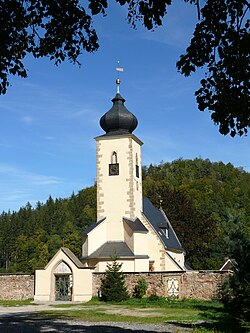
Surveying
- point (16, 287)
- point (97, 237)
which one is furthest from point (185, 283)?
point (16, 287)

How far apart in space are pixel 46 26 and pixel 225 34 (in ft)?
8.89

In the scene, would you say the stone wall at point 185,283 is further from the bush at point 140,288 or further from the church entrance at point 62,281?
the church entrance at point 62,281

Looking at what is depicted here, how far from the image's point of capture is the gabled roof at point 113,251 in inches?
1310

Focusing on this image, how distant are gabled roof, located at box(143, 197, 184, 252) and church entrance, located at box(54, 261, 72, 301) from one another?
33.2 ft

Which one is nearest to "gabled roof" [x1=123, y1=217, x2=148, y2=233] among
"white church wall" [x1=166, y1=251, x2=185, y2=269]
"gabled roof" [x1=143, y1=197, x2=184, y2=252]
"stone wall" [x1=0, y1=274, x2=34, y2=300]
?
"gabled roof" [x1=143, y1=197, x2=184, y2=252]

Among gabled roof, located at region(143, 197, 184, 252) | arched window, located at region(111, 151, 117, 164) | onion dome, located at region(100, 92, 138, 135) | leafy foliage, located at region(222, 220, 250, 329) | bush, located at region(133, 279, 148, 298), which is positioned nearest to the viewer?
leafy foliage, located at region(222, 220, 250, 329)

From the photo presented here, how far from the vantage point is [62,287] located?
1169 inches

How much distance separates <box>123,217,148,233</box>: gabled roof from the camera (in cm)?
3431

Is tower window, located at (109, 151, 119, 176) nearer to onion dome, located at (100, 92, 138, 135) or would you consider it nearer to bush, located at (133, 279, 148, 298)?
onion dome, located at (100, 92, 138, 135)

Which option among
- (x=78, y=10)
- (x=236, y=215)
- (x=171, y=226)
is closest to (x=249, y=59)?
(x=78, y=10)

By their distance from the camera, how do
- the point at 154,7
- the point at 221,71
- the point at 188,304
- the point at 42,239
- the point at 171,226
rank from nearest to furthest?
the point at 154,7
the point at 221,71
the point at 188,304
the point at 171,226
the point at 42,239

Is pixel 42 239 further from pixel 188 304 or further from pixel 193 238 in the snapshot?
pixel 188 304

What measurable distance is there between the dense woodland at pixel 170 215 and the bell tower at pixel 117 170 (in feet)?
39.7

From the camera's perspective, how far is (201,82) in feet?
26.2
